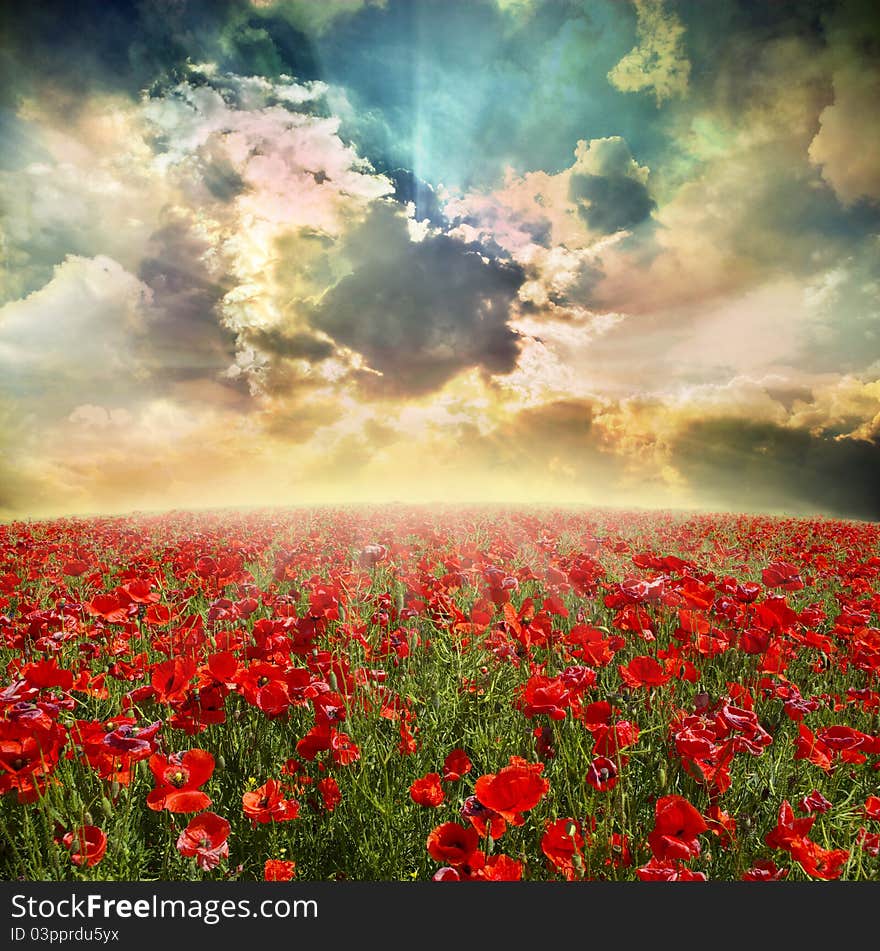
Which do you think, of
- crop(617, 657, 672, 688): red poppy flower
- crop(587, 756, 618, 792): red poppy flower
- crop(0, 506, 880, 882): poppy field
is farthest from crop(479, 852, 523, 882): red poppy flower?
crop(617, 657, 672, 688): red poppy flower

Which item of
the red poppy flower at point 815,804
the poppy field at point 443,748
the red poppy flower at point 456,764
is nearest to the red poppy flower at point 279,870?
the poppy field at point 443,748

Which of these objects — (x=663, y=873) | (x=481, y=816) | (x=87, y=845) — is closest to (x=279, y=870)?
(x=87, y=845)

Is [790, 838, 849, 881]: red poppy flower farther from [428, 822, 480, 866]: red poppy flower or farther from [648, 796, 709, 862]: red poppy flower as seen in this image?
[428, 822, 480, 866]: red poppy flower

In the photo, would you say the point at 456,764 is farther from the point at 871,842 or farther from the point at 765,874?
the point at 871,842

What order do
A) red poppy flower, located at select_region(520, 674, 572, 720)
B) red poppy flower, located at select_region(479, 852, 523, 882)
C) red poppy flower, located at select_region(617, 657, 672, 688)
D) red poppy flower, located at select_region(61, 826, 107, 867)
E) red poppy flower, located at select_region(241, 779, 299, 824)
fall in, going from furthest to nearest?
1. red poppy flower, located at select_region(617, 657, 672, 688)
2. red poppy flower, located at select_region(520, 674, 572, 720)
3. red poppy flower, located at select_region(241, 779, 299, 824)
4. red poppy flower, located at select_region(61, 826, 107, 867)
5. red poppy flower, located at select_region(479, 852, 523, 882)

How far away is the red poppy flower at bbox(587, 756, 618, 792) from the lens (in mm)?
1390

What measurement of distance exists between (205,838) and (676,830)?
115cm

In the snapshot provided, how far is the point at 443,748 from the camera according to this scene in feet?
6.56

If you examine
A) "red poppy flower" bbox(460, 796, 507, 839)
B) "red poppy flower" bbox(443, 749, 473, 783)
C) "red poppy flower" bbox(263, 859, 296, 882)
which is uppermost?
"red poppy flower" bbox(460, 796, 507, 839)

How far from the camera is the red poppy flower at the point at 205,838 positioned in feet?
4.06

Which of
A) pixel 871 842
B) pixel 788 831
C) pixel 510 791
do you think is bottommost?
pixel 871 842

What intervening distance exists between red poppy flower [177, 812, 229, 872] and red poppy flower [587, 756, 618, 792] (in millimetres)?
984

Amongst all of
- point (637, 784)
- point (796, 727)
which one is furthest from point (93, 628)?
point (796, 727)

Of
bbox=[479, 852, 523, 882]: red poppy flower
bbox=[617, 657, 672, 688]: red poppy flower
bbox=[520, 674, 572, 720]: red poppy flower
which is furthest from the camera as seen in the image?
bbox=[617, 657, 672, 688]: red poppy flower
